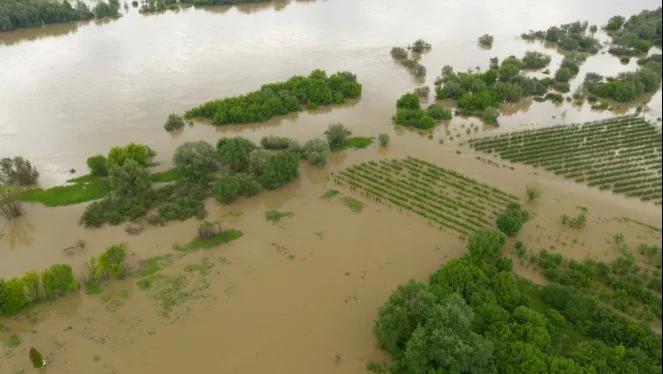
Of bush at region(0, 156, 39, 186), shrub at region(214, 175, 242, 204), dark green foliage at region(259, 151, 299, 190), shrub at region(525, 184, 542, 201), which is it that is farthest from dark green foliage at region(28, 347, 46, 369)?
shrub at region(525, 184, 542, 201)

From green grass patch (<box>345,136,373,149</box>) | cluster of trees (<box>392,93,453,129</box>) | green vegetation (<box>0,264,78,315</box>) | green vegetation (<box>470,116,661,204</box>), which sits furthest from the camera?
cluster of trees (<box>392,93,453,129</box>)

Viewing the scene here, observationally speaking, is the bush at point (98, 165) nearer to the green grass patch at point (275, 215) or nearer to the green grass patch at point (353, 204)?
the green grass patch at point (275, 215)

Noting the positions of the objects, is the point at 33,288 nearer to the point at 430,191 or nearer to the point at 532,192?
the point at 430,191

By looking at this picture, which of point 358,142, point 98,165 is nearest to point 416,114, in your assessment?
point 358,142

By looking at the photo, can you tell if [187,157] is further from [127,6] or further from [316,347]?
[127,6]

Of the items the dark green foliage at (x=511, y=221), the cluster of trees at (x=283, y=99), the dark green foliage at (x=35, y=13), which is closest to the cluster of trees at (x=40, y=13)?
the dark green foliage at (x=35, y=13)

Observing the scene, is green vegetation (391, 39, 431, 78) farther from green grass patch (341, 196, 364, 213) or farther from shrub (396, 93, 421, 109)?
green grass patch (341, 196, 364, 213)
